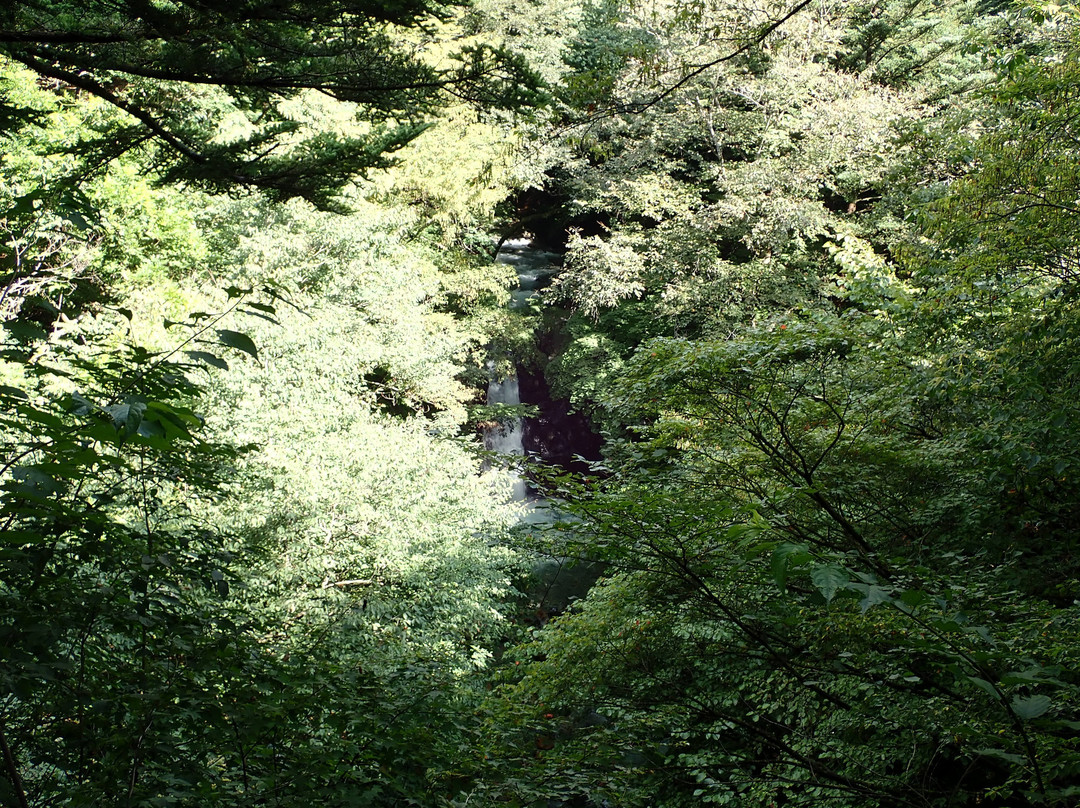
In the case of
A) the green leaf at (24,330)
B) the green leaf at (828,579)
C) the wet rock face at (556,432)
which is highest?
the wet rock face at (556,432)

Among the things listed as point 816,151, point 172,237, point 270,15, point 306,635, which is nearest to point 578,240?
point 816,151

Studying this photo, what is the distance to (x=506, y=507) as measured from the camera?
10.3m

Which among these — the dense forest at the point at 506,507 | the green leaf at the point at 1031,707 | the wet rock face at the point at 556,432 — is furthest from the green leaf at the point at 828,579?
the wet rock face at the point at 556,432

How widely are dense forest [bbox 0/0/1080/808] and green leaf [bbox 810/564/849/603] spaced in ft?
0.05

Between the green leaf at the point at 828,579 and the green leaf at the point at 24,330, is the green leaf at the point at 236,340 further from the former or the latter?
the green leaf at the point at 828,579

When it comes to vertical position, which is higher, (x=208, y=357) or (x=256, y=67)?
(x=256, y=67)

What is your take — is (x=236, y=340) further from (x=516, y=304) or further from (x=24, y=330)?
(x=516, y=304)

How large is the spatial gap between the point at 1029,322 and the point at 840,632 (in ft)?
9.34

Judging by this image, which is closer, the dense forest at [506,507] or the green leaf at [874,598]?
the green leaf at [874,598]

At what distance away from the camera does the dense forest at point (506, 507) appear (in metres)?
1.93

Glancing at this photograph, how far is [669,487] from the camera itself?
4.11 metres

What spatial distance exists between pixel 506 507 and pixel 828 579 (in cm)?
931

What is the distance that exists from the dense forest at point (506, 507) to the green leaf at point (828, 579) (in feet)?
0.05

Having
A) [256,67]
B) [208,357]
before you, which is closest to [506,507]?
[256,67]
